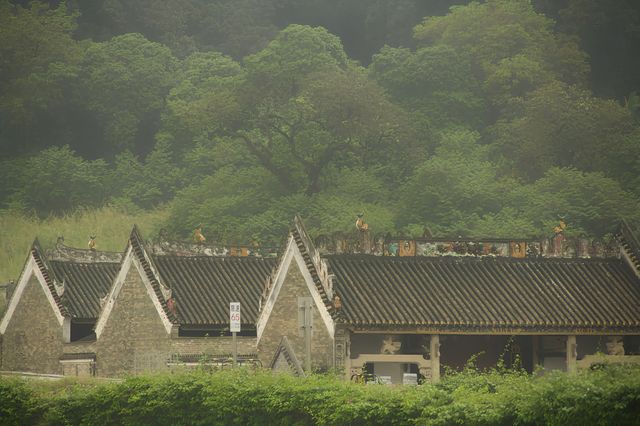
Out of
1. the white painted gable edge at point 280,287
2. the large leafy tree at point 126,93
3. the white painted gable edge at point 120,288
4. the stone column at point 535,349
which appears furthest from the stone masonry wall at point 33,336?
the large leafy tree at point 126,93

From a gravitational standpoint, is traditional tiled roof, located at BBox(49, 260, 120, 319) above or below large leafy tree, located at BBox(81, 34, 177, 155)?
below

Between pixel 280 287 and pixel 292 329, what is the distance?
147 centimetres

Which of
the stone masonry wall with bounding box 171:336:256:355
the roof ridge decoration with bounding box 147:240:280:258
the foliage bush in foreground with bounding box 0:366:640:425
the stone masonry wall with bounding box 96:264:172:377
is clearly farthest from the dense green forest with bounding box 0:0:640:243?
the foliage bush in foreground with bounding box 0:366:640:425

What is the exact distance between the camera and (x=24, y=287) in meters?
71.8

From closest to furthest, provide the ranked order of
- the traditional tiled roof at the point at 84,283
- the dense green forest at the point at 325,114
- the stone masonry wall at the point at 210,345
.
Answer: the stone masonry wall at the point at 210,345 < the traditional tiled roof at the point at 84,283 < the dense green forest at the point at 325,114

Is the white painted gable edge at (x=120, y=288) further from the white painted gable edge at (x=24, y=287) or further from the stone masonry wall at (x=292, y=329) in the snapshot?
the stone masonry wall at (x=292, y=329)

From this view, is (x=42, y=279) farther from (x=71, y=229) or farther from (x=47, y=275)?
(x=71, y=229)

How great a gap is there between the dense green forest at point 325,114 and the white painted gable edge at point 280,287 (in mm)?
50065

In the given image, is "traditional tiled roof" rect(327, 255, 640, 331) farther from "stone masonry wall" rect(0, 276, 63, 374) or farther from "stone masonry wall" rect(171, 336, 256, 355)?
"stone masonry wall" rect(0, 276, 63, 374)

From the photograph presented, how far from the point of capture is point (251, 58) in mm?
145750

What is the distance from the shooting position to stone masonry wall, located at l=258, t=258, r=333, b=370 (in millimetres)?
56312

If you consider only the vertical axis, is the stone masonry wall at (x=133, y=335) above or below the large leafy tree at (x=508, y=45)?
below

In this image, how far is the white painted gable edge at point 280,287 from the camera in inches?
2223

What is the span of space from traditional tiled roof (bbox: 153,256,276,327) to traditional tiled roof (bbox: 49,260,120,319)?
522cm
